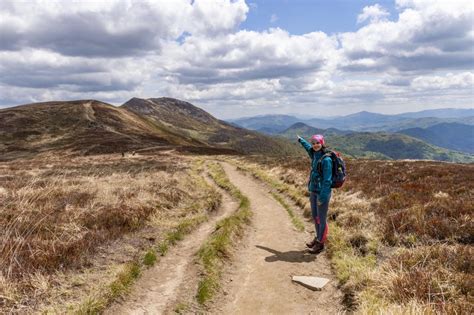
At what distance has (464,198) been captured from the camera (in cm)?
1498

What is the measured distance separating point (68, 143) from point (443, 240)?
8876 cm

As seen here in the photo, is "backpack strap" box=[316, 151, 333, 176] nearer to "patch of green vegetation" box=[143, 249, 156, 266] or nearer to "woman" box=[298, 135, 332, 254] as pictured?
"woman" box=[298, 135, 332, 254]

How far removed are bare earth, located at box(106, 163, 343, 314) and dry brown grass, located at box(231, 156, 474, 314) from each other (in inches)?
31.1

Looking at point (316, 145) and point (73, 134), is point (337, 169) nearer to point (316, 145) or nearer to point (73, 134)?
point (316, 145)

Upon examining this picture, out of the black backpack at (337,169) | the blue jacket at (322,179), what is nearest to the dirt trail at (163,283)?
the blue jacket at (322,179)

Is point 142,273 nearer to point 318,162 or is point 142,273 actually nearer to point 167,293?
point 167,293

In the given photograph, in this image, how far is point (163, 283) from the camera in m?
8.85

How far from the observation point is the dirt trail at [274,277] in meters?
7.81

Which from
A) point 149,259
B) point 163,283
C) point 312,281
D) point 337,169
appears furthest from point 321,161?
point 149,259

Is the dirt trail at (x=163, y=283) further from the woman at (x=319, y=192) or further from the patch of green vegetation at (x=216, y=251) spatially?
the woman at (x=319, y=192)

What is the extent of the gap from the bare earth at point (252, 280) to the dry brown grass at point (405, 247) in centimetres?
79

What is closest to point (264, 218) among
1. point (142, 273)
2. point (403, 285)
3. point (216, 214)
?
point (216, 214)

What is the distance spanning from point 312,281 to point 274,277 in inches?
Result: 41.5

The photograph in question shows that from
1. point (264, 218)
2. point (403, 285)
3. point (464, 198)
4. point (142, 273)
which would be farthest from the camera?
point (264, 218)
